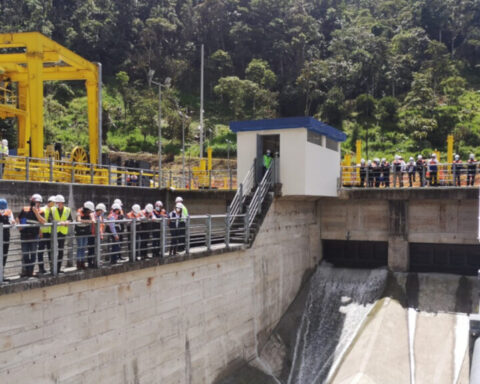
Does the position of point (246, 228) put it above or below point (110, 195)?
below

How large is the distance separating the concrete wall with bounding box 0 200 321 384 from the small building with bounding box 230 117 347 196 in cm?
110

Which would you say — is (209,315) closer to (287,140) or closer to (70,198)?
(70,198)

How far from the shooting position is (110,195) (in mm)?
15898

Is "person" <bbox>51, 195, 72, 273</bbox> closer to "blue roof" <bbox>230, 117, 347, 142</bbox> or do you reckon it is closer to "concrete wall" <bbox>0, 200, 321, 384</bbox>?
"concrete wall" <bbox>0, 200, 321, 384</bbox>

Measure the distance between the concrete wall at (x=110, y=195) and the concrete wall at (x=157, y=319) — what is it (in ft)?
11.7

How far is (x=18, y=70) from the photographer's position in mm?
20859

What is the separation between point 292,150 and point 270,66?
46.0m

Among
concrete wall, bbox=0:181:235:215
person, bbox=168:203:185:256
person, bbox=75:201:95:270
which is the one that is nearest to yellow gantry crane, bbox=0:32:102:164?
concrete wall, bbox=0:181:235:215

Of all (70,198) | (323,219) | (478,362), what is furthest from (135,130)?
(478,362)

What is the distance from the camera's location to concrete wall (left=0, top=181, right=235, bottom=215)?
1237 cm

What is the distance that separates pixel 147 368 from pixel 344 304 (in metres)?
9.10

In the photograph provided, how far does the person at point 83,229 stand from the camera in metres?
9.18

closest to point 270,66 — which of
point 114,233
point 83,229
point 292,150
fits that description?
point 292,150

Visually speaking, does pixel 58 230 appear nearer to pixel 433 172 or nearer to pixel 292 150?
pixel 292 150
